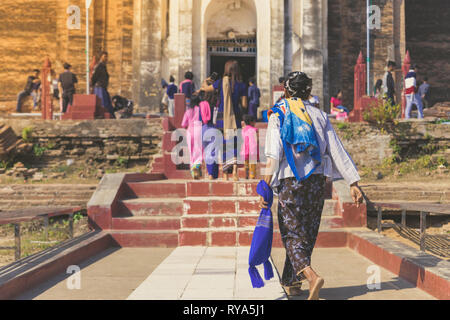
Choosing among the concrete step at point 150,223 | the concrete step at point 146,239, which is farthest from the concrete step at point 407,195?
the concrete step at point 146,239

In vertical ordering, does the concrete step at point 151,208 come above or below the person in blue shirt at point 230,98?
below

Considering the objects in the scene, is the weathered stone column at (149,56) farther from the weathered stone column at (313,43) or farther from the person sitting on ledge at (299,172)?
the person sitting on ledge at (299,172)

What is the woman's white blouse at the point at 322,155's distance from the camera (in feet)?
12.4

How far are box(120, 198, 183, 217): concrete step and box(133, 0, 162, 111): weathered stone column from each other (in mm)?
8732

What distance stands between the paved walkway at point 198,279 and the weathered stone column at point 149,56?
32.4ft

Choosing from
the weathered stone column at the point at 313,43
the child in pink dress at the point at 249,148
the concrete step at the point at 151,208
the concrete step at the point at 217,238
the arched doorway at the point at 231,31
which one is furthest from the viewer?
the arched doorway at the point at 231,31

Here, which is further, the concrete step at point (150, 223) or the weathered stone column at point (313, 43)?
the weathered stone column at point (313, 43)

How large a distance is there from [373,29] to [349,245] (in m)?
14.2

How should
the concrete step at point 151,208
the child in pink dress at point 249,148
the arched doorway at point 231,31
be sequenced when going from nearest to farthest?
the concrete step at point 151,208 → the child in pink dress at point 249,148 → the arched doorway at point 231,31

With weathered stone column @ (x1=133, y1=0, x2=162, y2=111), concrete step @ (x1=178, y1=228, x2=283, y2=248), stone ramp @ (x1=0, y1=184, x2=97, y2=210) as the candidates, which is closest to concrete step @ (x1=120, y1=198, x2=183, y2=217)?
concrete step @ (x1=178, y1=228, x2=283, y2=248)

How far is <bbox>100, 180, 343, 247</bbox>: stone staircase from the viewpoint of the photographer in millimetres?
6250
